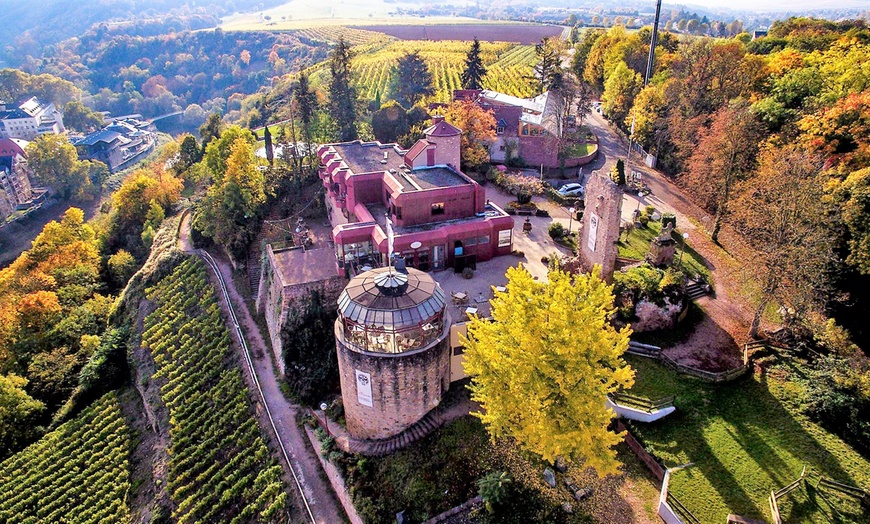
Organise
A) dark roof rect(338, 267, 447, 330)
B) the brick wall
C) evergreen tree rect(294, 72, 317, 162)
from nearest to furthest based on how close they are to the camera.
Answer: dark roof rect(338, 267, 447, 330)
the brick wall
evergreen tree rect(294, 72, 317, 162)

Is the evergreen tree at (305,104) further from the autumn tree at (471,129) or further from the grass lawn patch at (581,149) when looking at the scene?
the grass lawn patch at (581,149)

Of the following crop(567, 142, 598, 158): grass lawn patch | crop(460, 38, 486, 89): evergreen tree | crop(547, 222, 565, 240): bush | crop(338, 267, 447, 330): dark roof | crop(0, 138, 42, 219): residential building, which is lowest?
crop(0, 138, 42, 219): residential building

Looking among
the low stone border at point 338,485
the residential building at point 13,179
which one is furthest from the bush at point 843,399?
the residential building at point 13,179

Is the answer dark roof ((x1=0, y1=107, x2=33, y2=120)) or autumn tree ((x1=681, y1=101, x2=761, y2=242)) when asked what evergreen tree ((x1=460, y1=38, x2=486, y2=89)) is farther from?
dark roof ((x1=0, y1=107, x2=33, y2=120))

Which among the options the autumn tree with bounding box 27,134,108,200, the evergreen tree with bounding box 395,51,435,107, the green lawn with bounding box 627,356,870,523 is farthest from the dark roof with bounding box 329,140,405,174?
the autumn tree with bounding box 27,134,108,200

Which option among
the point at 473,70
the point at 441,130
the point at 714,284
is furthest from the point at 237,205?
the point at 473,70

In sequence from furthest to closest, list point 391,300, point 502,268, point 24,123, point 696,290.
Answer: point 24,123, point 502,268, point 696,290, point 391,300

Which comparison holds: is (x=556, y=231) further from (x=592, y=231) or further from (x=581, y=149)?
(x=581, y=149)
